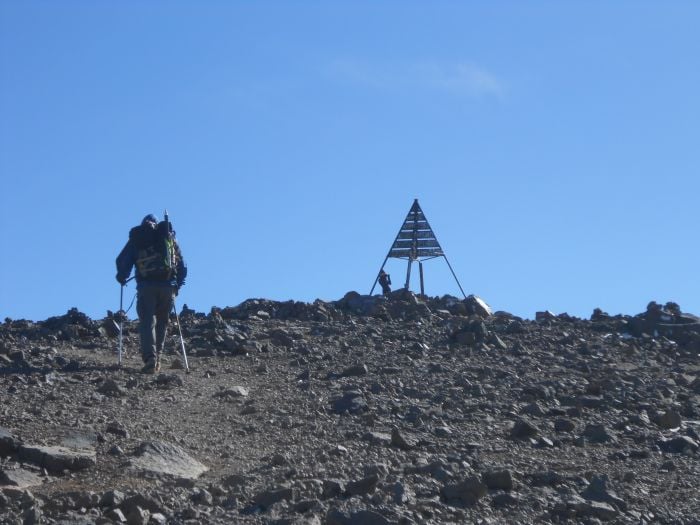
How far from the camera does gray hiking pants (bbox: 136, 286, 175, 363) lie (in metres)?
15.2

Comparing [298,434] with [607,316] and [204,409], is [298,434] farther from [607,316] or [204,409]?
[607,316]

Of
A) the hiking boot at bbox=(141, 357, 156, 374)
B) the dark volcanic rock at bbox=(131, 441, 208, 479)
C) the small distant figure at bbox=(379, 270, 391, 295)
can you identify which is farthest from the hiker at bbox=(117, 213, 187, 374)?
the small distant figure at bbox=(379, 270, 391, 295)

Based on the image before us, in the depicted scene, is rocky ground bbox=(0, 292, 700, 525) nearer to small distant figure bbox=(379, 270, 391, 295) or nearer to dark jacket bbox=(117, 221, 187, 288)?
dark jacket bbox=(117, 221, 187, 288)

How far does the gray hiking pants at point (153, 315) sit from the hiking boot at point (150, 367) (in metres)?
0.05

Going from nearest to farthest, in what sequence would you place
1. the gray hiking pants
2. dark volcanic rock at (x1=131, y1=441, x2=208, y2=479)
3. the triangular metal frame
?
dark volcanic rock at (x1=131, y1=441, x2=208, y2=479)
the gray hiking pants
the triangular metal frame

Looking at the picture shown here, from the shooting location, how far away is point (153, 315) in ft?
51.5

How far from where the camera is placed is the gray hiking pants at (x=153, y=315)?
15188mm

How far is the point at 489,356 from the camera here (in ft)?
55.7

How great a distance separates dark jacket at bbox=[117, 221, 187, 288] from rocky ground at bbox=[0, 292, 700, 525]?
1.04 meters

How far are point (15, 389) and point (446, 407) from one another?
170 inches

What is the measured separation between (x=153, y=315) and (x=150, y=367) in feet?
3.35

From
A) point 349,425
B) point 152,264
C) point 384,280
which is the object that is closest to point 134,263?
point 152,264

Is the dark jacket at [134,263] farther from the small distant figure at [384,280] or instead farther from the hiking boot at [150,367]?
the small distant figure at [384,280]

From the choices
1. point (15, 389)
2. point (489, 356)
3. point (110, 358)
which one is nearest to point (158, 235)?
point (110, 358)
